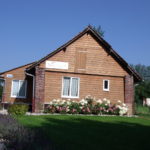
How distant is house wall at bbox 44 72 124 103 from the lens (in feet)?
74.9

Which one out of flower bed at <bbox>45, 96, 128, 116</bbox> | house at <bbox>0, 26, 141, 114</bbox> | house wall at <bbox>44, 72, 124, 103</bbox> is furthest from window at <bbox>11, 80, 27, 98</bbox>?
flower bed at <bbox>45, 96, 128, 116</bbox>

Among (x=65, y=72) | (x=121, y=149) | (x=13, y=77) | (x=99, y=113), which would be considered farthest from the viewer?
(x=13, y=77)

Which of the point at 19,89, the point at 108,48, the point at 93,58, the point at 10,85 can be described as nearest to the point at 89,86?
the point at 93,58

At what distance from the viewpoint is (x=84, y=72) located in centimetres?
2344

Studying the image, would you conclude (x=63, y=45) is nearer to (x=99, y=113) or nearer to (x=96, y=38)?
(x=96, y=38)

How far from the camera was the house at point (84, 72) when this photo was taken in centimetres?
2273

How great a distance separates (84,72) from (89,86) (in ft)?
3.50

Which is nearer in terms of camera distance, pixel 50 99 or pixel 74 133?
pixel 74 133

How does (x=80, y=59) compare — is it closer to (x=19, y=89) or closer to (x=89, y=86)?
(x=89, y=86)

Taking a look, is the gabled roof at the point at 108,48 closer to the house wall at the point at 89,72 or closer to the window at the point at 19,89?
the house wall at the point at 89,72

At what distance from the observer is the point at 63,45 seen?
74.7 ft

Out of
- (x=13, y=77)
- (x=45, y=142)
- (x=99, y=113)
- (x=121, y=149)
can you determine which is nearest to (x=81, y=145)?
(x=121, y=149)

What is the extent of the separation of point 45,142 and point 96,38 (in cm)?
1745

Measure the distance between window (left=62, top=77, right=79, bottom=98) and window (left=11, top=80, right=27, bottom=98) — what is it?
5.29m
